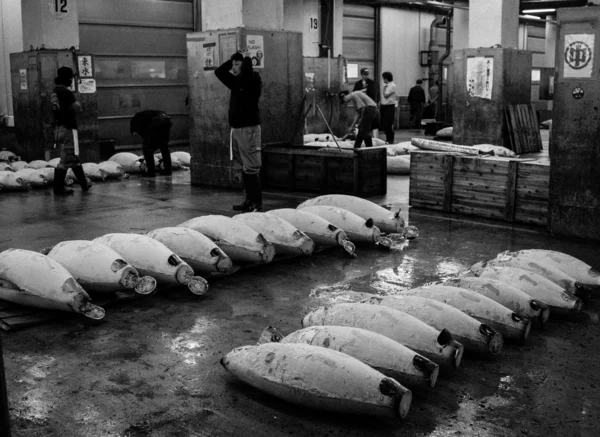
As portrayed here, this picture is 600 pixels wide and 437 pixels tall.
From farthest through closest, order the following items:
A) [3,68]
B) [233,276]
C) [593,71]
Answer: [3,68] < [593,71] < [233,276]

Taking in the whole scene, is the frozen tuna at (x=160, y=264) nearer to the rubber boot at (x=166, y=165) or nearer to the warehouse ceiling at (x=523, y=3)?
the rubber boot at (x=166, y=165)

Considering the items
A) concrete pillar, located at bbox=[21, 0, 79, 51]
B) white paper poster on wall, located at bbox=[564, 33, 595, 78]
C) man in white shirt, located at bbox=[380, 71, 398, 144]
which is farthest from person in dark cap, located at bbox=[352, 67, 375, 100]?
white paper poster on wall, located at bbox=[564, 33, 595, 78]

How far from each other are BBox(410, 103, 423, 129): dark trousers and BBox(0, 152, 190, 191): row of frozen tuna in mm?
13467

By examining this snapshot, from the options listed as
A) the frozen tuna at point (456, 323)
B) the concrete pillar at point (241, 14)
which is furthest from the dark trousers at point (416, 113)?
the frozen tuna at point (456, 323)

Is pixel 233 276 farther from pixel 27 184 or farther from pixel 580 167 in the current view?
pixel 27 184

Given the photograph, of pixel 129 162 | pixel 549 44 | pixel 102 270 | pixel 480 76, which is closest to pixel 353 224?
pixel 102 270

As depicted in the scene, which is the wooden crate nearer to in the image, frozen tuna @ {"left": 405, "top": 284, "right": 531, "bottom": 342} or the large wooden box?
the large wooden box

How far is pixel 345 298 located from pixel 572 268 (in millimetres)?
1765

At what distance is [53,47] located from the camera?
1389cm

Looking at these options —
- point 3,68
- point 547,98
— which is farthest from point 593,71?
point 547,98

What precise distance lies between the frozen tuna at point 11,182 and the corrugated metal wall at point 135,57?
→ 6.64 metres

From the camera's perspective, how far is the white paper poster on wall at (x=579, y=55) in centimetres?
703

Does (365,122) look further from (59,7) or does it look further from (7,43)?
(7,43)

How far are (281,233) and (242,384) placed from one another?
2603 mm
